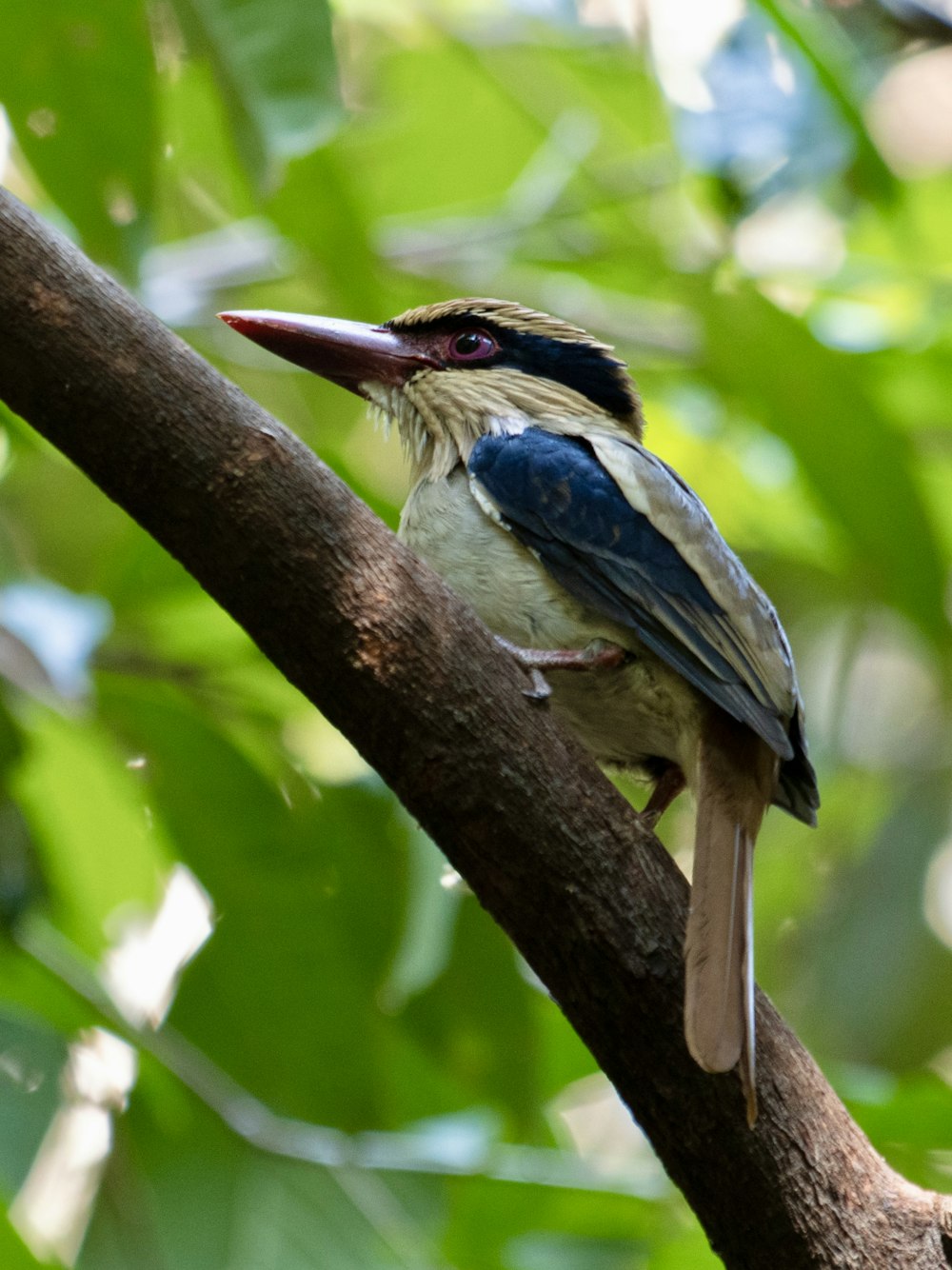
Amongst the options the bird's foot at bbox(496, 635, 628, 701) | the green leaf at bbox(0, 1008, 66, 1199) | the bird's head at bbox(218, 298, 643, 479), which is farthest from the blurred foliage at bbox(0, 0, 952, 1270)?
the bird's foot at bbox(496, 635, 628, 701)

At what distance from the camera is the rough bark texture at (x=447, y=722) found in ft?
7.06

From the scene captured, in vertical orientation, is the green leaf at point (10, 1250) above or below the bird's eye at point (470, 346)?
below

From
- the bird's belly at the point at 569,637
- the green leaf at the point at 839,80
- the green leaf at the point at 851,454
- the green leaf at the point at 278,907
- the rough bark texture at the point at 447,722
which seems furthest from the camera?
the green leaf at the point at 851,454

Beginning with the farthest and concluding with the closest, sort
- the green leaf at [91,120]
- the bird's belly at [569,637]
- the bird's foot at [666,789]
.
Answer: the green leaf at [91,120] → the bird's foot at [666,789] → the bird's belly at [569,637]

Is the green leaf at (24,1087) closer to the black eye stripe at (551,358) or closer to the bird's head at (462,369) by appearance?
the bird's head at (462,369)

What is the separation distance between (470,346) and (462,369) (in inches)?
2.6

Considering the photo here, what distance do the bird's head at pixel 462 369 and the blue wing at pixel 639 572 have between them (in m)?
0.19

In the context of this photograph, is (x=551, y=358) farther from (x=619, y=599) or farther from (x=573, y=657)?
(x=573, y=657)

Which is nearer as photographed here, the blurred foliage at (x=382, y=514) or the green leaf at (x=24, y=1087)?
the green leaf at (x=24, y=1087)

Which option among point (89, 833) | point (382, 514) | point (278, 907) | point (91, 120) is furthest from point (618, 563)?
point (89, 833)

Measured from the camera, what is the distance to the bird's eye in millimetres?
3340

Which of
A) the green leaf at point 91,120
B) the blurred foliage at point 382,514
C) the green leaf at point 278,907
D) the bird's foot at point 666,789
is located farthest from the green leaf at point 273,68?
the bird's foot at point 666,789

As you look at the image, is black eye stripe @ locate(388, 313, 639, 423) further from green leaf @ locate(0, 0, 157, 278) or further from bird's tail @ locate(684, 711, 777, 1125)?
bird's tail @ locate(684, 711, 777, 1125)

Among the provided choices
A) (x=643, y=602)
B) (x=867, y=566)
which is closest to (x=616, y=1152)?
(x=867, y=566)
